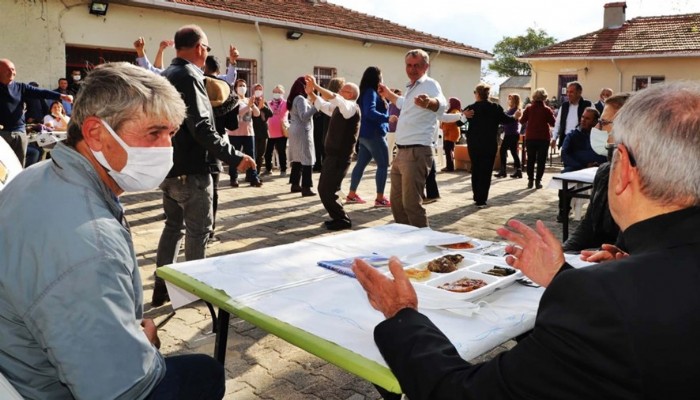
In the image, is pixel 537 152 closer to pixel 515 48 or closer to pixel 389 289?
pixel 389 289

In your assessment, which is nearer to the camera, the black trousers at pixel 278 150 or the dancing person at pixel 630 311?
the dancing person at pixel 630 311

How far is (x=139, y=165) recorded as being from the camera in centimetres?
192

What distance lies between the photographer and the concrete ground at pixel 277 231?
10.5 feet

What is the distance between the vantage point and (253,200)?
28.6 ft

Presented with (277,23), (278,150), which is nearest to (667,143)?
(278,150)

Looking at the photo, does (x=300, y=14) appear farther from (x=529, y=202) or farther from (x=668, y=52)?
(x=668, y=52)

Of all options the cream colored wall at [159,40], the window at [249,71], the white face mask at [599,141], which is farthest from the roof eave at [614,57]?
the white face mask at [599,141]

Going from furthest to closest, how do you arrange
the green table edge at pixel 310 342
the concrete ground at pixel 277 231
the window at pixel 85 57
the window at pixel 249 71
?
the window at pixel 249 71
the window at pixel 85 57
the concrete ground at pixel 277 231
the green table edge at pixel 310 342

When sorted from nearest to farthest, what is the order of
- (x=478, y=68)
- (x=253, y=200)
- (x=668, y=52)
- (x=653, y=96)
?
(x=653, y=96) < (x=253, y=200) < (x=668, y=52) < (x=478, y=68)


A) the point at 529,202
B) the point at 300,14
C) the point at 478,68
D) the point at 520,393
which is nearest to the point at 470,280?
the point at 520,393

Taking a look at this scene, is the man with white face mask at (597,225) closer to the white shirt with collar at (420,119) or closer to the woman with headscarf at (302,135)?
the white shirt with collar at (420,119)

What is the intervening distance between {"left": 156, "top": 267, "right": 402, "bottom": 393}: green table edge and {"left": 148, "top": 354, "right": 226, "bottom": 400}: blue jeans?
9.0 inches

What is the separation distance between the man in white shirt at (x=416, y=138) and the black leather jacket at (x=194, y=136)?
2.33 meters

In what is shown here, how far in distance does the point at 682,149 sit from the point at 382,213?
22.2 ft
